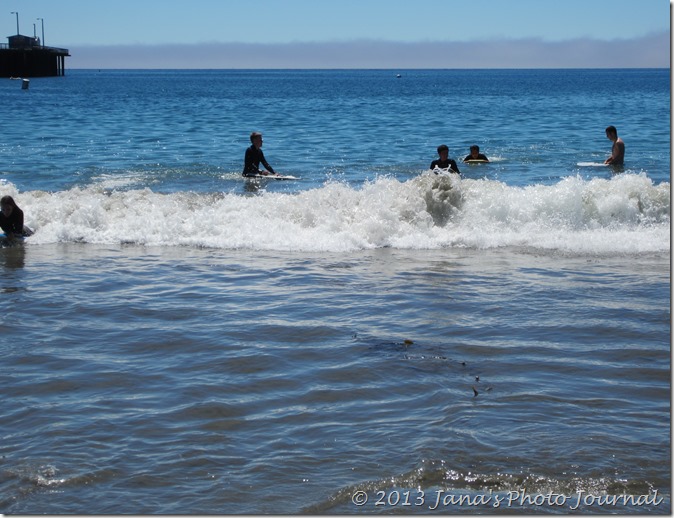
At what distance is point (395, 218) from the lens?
452 inches

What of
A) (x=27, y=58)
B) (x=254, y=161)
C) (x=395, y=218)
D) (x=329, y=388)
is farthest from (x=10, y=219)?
(x=27, y=58)

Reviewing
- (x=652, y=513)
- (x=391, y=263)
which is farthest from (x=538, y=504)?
(x=391, y=263)

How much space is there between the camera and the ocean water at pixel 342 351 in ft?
14.1

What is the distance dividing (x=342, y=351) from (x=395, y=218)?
536 cm

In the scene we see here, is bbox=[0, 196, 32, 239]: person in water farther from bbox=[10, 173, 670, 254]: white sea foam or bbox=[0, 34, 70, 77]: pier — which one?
bbox=[0, 34, 70, 77]: pier

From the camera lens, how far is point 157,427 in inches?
196

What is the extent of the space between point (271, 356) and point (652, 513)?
3.06m

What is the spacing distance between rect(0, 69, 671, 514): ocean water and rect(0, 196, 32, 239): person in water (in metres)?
0.23

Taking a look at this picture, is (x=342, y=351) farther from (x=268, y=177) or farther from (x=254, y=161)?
(x=254, y=161)

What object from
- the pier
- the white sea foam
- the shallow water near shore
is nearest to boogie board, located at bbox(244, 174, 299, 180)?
the white sea foam

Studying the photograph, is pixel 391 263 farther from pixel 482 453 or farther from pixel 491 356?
pixel 482 453

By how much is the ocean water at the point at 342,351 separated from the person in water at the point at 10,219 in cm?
23

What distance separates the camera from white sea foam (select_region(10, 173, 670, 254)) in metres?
10.9

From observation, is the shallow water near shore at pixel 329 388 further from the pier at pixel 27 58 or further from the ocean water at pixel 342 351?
the pier at pixel 27 58
